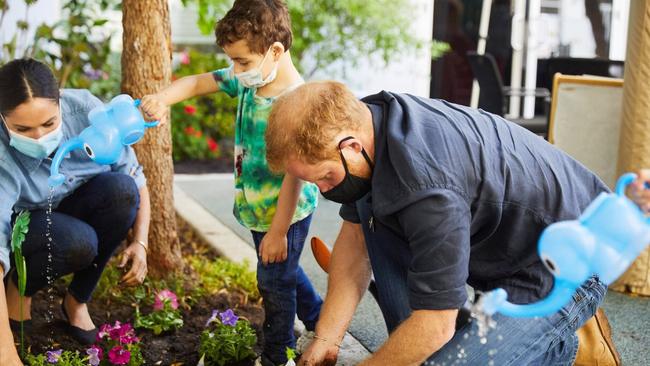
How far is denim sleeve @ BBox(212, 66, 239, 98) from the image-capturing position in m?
2.73

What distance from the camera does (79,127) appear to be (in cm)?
276

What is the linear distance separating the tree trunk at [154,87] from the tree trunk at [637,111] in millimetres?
1992

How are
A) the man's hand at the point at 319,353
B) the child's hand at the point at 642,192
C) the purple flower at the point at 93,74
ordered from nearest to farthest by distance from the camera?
the child's hand at the point at 642,192 < the man's hand at the point at 319,353 < the purple flower at the point at 93,74

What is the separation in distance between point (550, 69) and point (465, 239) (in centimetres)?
512

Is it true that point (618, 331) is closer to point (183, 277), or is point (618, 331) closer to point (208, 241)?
point (183, 277)

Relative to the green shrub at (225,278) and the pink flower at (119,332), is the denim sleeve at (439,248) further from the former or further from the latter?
the green shrub at (225,278)

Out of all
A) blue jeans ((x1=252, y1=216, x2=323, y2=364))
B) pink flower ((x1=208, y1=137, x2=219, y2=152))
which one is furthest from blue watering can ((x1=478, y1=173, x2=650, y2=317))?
pink flower ((x1=208, y1=137, x2=219, y2=152))

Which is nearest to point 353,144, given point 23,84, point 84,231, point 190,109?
point 23,84

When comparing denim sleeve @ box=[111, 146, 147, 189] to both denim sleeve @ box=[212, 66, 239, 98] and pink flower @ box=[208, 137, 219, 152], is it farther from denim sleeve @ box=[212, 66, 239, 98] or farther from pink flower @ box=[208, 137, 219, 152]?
pink flower @ box=[208, 137, 219, 152]

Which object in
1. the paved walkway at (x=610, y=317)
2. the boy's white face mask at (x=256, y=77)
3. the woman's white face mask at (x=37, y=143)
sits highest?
the boy's white face mask at (x=256, y=77)

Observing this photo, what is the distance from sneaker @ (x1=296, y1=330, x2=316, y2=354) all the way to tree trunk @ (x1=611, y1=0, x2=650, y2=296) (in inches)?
59.0

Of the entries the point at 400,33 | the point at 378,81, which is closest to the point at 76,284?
the point at 400,33

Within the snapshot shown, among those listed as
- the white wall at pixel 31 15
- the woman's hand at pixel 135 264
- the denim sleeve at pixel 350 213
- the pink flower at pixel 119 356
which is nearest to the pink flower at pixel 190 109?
the white wall at pixel 31 15

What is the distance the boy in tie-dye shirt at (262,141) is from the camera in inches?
98.7
